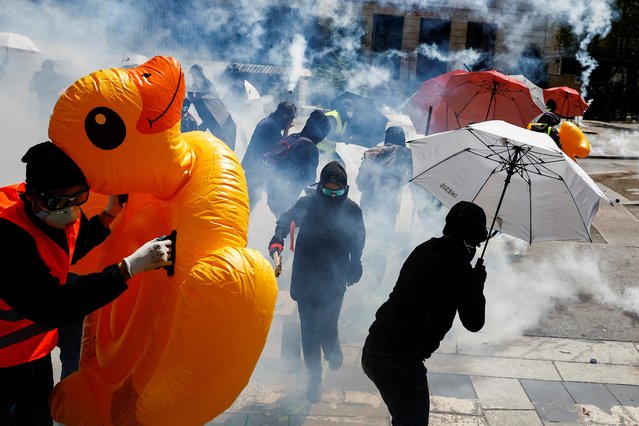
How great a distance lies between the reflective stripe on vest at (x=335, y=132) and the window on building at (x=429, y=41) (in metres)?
24.4

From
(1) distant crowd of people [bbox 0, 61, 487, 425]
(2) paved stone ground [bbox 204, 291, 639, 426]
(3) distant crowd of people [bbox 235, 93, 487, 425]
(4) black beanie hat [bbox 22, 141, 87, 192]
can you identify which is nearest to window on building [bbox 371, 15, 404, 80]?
(3) distant crowd of people [bbox 235, 93, 487, 425]

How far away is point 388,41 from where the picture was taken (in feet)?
104

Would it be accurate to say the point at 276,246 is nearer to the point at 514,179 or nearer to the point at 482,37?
the point at 514,179

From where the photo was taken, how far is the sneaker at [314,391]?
444cm

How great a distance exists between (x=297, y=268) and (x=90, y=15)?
18741mm

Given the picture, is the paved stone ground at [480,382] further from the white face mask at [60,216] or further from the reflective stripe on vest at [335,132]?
the reflective stripe on vest at [335,132]

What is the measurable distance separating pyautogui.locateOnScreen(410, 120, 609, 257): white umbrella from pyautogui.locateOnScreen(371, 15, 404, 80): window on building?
28.3 metres

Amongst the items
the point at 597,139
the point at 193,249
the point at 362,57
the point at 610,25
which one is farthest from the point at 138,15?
the point at 193,249

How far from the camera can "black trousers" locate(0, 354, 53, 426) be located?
2.59 m

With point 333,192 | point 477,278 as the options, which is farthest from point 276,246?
point 477,278

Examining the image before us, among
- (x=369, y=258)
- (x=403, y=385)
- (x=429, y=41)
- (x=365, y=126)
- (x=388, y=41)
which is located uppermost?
(x=429, y=41)

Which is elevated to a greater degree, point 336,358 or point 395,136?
point 395,136

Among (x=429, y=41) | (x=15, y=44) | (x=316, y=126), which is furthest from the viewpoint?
(x=429, y=41)

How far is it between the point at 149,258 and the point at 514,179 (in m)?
2.49
